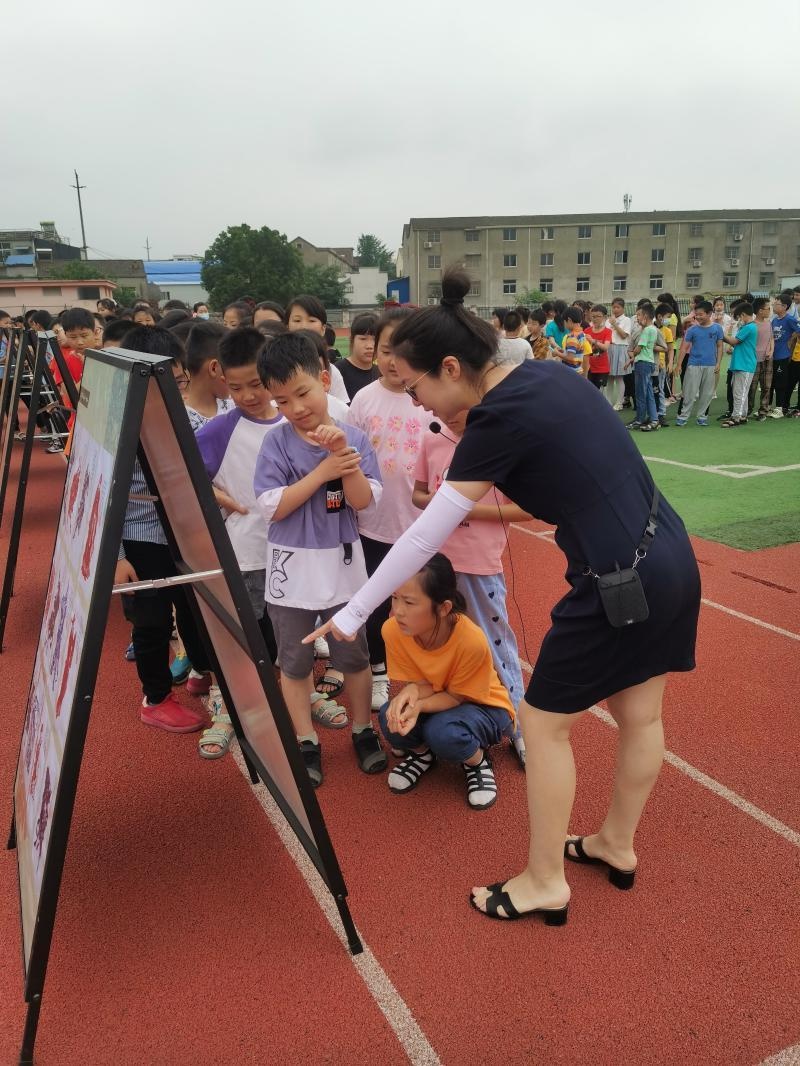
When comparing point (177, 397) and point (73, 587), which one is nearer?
point (177, 397)

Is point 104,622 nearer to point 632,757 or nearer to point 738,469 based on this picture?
point 632,757

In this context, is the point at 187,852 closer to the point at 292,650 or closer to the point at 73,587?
the point at 292,650

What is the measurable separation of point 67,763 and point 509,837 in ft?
5.59

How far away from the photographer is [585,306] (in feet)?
48.4

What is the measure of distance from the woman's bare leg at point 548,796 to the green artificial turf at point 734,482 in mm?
4596

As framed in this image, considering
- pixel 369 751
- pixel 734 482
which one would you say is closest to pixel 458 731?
pixel 369 751

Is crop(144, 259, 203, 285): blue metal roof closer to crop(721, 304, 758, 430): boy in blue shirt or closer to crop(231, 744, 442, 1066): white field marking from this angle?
crop(721, 304, 758, 430): boy in blue shirt

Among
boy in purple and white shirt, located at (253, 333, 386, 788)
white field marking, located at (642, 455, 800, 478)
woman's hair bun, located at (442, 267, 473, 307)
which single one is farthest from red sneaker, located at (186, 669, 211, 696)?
white field marking, located at (642, 455, 800, 478)

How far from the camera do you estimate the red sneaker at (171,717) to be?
3.63 meters

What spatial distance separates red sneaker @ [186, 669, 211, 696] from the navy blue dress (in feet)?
7.87

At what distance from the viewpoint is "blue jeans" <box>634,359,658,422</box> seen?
11.6 metres

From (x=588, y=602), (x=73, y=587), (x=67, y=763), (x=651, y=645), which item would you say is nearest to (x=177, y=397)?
(x=73, y=587)

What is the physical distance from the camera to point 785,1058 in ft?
6.17

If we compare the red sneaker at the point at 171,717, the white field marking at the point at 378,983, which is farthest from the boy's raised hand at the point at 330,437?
the red sneaker at the point at 171,717
